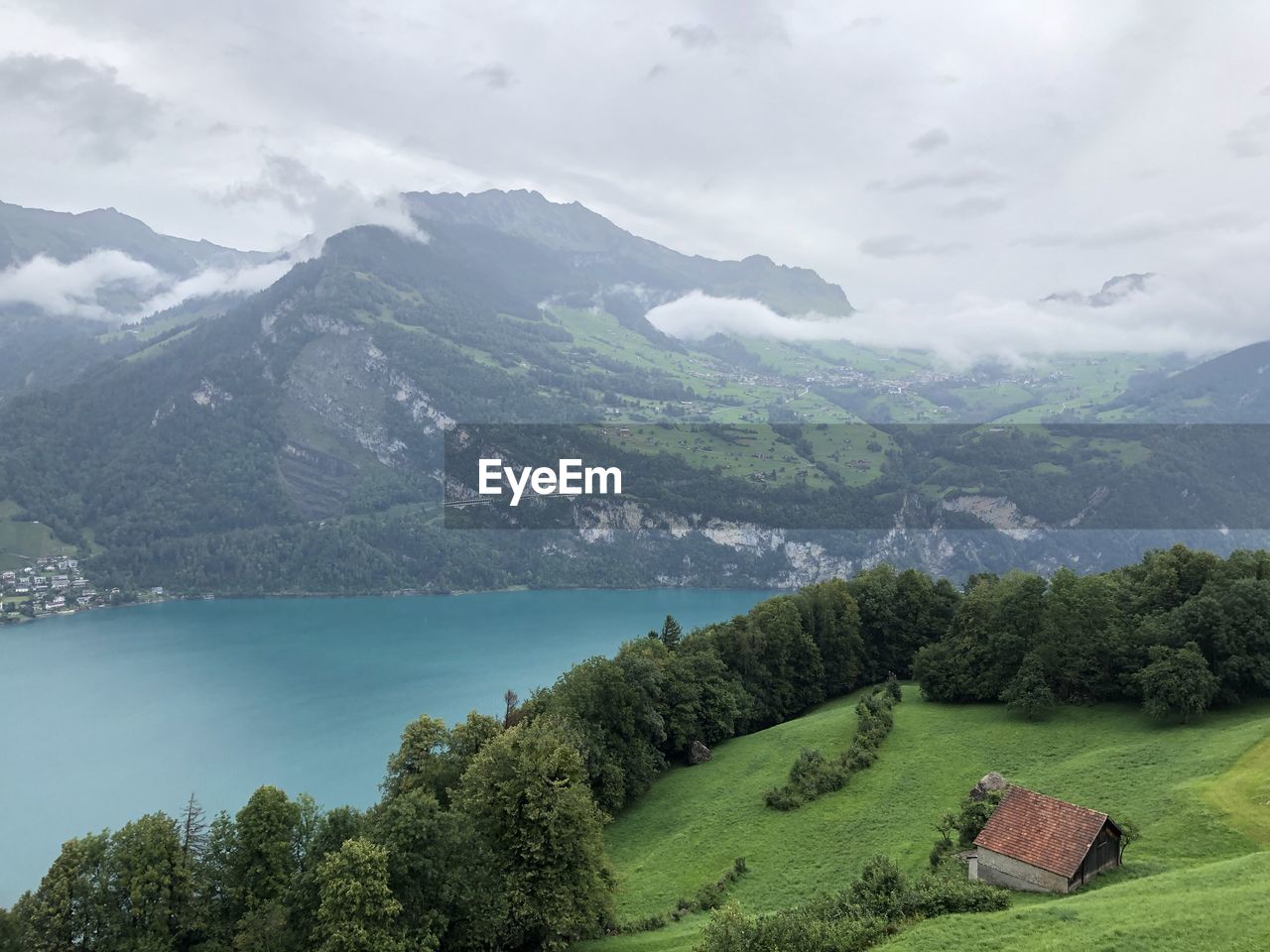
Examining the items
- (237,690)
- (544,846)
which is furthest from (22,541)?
(544,846)

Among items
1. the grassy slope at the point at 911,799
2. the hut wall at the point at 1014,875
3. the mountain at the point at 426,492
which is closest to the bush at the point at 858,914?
the hut wall at the point at 1014,875

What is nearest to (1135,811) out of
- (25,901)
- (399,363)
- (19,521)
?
(25,901)

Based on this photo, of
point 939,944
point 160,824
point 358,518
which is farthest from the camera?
point 358,518

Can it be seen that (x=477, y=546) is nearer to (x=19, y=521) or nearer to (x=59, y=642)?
(x=59, y=642)

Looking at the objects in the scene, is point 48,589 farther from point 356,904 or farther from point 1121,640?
point 1121,640

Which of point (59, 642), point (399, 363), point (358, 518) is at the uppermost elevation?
point (399, 363)

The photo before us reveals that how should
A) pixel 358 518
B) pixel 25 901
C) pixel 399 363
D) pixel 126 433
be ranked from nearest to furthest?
1. pixel 25 901
2. pixel 358 518
3. pixel 126 433
4. pixel 399 363

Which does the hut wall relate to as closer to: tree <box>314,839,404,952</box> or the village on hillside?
tree <box>314,839,404,952</box>

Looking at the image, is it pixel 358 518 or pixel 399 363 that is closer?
pixel 358 518
